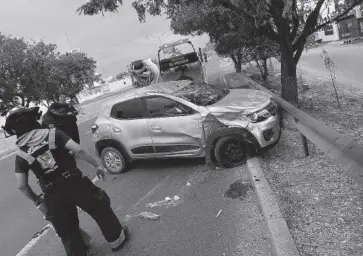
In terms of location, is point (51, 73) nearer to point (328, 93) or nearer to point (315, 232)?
point (328, 93)

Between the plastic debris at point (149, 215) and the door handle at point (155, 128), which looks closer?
the plastic debris at point (149, 215)

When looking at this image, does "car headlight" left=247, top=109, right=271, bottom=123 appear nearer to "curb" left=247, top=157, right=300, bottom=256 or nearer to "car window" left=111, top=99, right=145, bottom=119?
"curb" left=247, top=157, right=300, bottom=256

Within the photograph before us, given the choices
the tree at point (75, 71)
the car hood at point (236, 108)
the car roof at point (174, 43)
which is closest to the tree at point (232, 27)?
the car roof at point (174, 43)

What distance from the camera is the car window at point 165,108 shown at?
654 cm

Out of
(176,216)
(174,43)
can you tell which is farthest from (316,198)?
(174,43)

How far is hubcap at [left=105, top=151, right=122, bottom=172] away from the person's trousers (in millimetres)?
3298

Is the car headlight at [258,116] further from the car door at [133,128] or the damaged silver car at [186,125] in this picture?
the car door at [133,128]

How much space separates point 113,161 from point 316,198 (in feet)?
15.0

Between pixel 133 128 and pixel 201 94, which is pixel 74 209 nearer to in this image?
pixel 133 128

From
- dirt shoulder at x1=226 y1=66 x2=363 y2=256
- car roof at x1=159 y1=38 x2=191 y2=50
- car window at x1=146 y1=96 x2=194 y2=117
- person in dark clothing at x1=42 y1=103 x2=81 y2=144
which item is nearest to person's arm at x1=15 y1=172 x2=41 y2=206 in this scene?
dirt shoulder at x1=226 y1=66 x2=363 y2=256

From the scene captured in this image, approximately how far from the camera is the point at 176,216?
5.03 metres

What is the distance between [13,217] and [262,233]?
505cm

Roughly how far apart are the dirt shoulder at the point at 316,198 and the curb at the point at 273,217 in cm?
10

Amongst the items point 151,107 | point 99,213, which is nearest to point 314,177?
point 99,213
